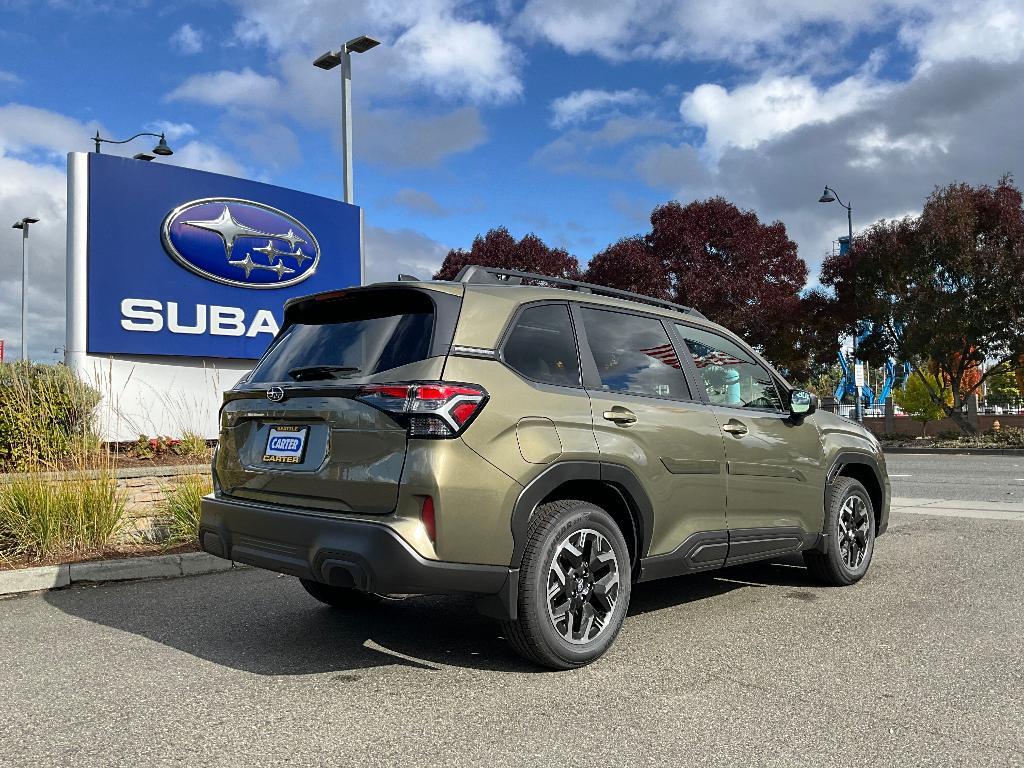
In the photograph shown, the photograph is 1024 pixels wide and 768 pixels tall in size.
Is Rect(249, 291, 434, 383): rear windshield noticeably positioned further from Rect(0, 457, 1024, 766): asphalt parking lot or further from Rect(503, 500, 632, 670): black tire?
Rect(0, 457, 1024, 766): asphalt parking lot

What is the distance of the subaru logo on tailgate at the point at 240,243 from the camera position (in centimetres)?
1216

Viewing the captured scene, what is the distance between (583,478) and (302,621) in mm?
2092

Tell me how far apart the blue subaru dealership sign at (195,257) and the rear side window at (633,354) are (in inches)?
340

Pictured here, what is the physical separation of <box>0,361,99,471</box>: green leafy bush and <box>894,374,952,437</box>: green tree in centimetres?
2623

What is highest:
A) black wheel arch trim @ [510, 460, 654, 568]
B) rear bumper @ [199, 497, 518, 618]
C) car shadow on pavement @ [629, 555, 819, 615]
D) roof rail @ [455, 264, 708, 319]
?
roof rail @ [455, 264, 708, 319]

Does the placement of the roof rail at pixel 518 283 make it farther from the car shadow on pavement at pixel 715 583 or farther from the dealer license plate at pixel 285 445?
the car shadow on pavement at pixel 715 583

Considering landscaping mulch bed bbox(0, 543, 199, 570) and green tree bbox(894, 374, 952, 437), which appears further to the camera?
green tree bbox(894, 374, 952, 437)

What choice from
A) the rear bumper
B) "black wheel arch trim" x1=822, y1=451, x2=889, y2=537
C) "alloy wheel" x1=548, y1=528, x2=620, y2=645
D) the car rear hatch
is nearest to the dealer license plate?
the car rear hatch

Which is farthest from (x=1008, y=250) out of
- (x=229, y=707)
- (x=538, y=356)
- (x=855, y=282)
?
(x=229, y=707)

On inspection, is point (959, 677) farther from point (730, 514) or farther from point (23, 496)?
point (23, 496)

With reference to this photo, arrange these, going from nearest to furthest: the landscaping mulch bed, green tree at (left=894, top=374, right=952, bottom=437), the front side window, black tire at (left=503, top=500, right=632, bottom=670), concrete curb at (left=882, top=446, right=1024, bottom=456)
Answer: black tire at (left=503, top=500, right=632, bottom=670) → the front side window → the landscaping mulch bed → concrete curb at (left=882, top=446, right=1024, bottom=456) → green tree at (left=894, top=374, right=952, bottom=437)

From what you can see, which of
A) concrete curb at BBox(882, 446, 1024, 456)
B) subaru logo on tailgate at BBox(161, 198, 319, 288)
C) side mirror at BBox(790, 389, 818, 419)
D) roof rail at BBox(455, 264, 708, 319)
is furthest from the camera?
concrete curb at BBox(882, 446, 1024, 456)

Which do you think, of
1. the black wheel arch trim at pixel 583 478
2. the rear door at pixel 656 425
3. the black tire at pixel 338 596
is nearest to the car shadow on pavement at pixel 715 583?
the rear door at pixel 656 425

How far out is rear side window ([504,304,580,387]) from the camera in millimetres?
4189
